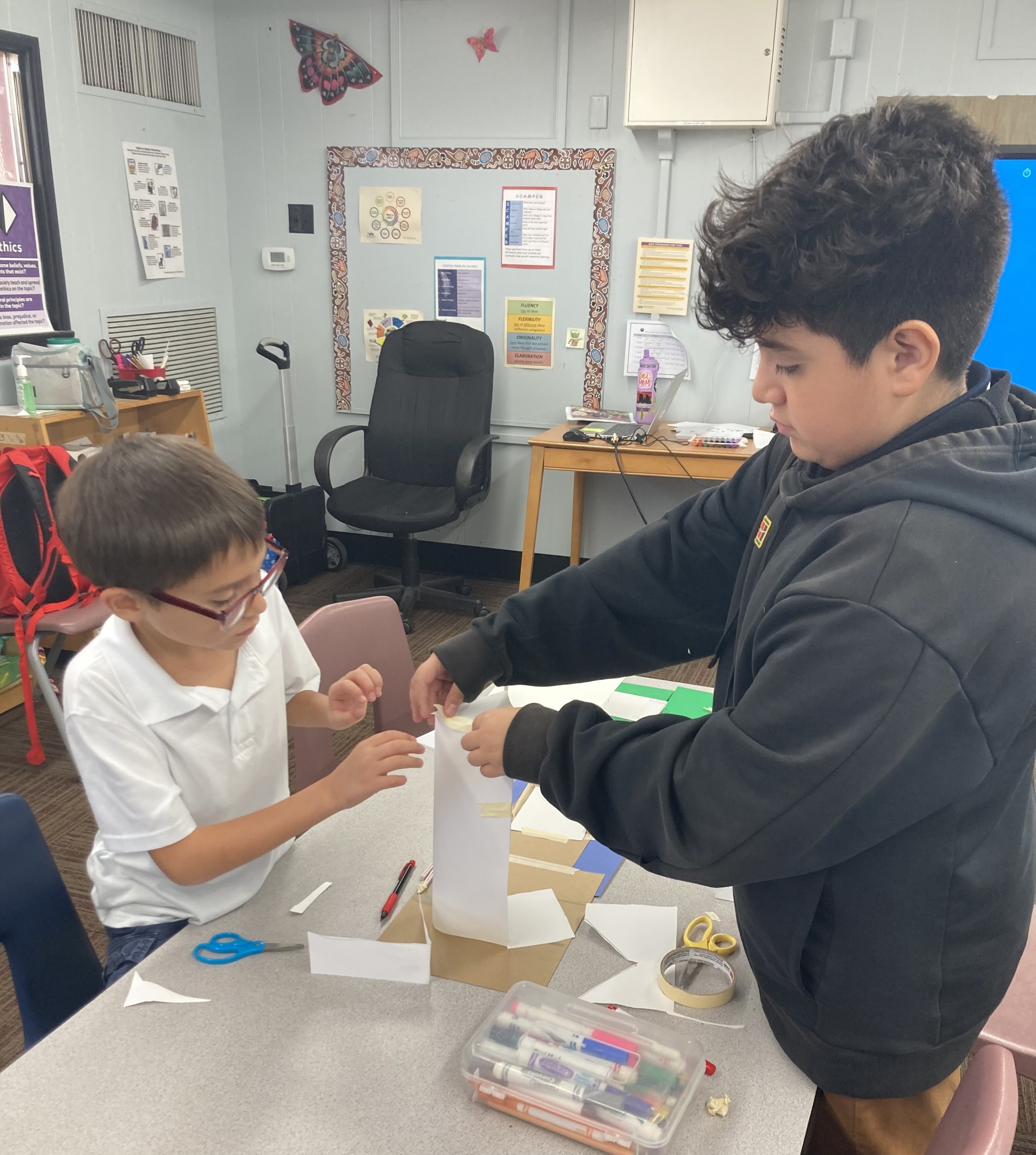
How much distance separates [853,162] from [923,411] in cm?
21

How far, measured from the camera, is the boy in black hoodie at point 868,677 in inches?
27.4

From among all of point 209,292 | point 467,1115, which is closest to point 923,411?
point 467,1115

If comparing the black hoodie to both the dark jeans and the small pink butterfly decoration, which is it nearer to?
the dark jeans

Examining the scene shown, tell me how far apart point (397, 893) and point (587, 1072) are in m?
0.34

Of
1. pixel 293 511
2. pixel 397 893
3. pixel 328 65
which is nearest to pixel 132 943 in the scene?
pixel 397 893

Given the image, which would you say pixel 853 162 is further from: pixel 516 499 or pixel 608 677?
pixel 516 499

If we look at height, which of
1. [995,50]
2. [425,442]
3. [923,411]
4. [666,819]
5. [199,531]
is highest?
[995,50]

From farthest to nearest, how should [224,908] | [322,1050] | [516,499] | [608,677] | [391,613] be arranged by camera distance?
[516,499]
[391,613]
[608,677]
[224,908]
[322,1050]

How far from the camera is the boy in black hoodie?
69cm

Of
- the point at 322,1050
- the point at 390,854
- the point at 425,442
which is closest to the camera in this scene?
the point at 322,1050

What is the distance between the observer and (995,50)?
3283mm

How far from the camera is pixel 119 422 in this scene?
361 cm

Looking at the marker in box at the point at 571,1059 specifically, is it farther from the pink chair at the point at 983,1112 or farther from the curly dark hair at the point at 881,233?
the curly dark hair at the point at 881,233

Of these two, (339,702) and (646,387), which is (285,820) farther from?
(646,387)
